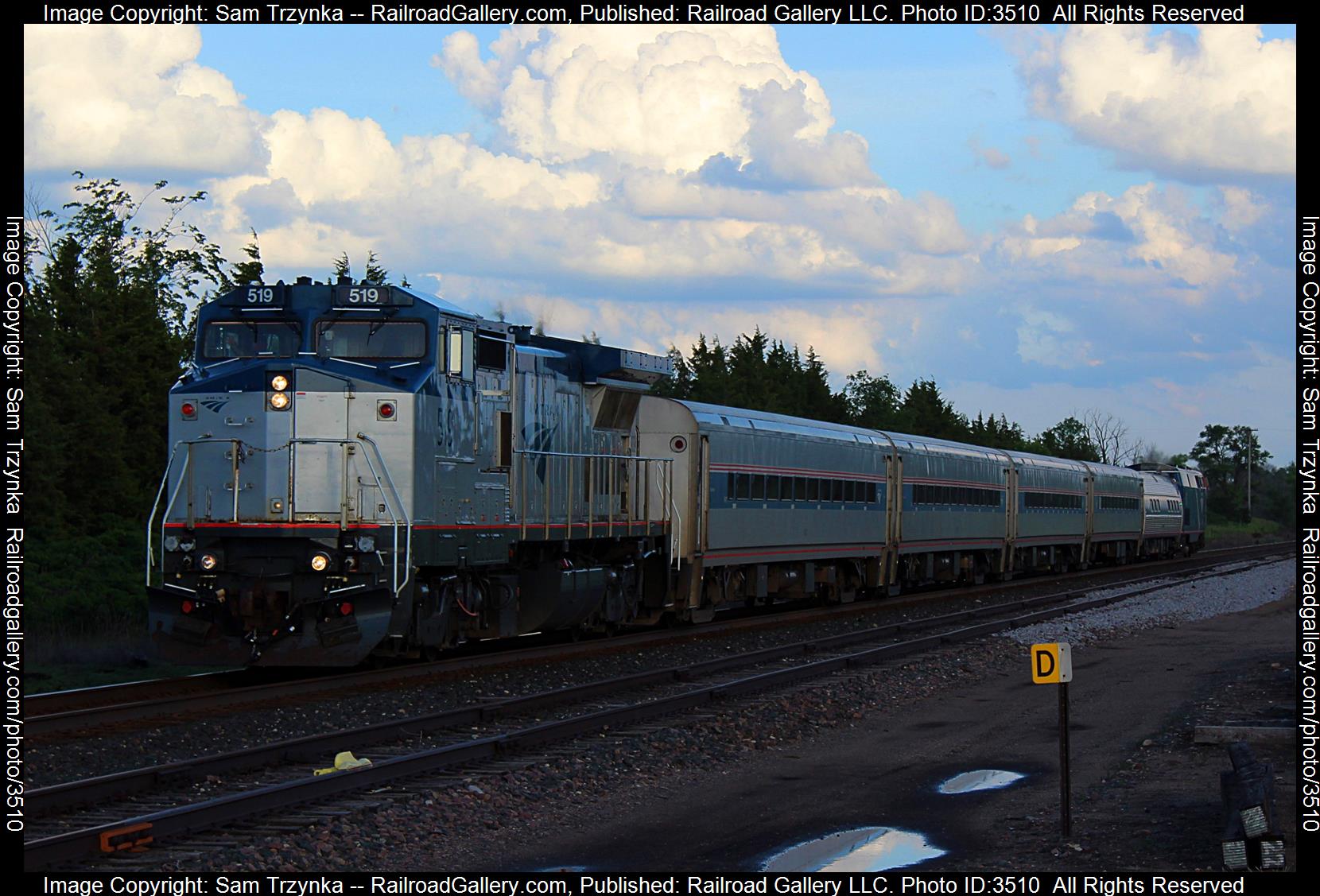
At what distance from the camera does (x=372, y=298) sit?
1670 centimetres

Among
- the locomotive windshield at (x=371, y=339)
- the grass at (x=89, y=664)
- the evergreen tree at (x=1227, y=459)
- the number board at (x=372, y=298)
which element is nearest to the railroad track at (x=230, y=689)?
the grass at (x=89, y=664)

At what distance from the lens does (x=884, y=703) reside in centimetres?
1631

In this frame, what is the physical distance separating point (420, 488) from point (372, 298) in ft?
7.53

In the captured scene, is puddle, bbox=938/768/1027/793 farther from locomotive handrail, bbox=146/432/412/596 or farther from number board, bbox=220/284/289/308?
number board, bbox=220/284/289/308

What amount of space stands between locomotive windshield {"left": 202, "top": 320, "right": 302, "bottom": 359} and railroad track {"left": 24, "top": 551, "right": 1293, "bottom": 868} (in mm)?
5214

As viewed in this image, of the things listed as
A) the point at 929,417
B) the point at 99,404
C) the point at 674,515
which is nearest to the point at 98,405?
the point at 99,404

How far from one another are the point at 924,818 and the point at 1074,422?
6061 inches

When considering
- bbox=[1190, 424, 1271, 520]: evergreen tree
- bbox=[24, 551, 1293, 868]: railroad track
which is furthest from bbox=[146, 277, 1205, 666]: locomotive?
bbox=[1190, 424, 1271, 520]: evergreen tree

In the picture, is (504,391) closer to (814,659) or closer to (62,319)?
(814,659)

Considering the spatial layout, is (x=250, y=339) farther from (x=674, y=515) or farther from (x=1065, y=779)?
(x=1065, y=779)

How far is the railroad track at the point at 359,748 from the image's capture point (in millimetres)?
9125

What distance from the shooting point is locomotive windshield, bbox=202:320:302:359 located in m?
16.8

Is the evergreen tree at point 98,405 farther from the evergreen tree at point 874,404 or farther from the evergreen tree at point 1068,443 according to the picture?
the evergreen tree at point 1068,443

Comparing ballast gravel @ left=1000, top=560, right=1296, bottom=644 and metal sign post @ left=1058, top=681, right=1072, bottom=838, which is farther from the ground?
metal sign post @ left=1058, top=681, right=1072, bottom=838
